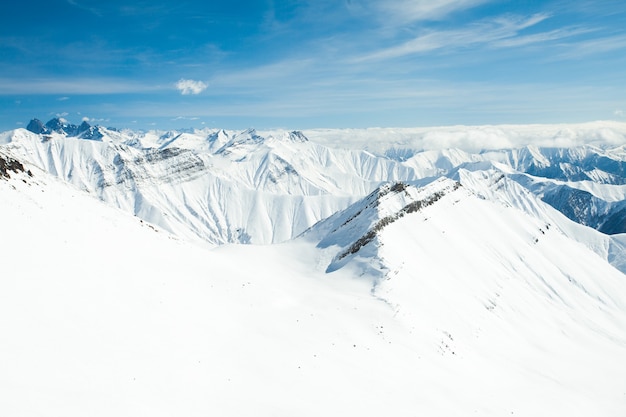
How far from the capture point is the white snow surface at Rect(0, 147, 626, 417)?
685 inches

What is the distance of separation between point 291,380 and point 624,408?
32.9 meters

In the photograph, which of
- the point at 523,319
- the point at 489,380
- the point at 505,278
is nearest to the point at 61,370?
the point at 489,380

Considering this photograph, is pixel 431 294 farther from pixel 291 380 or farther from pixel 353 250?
pixel 291 380

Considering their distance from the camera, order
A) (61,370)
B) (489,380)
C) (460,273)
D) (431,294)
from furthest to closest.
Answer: (460,273), (431,294), (489,380), (61,370)

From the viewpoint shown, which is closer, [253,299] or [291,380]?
[291,380]

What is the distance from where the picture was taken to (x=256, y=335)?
26.5 metres

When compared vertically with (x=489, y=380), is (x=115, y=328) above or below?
above

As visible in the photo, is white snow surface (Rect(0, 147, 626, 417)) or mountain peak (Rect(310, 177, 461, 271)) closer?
white snow surface (Rect(0, 147, 626, 417))

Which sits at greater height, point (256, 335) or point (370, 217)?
point (256, 335)

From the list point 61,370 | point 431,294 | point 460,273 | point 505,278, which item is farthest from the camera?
point 505,278

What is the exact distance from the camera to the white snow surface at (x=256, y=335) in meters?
17.4

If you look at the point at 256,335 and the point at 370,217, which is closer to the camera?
the point at 256,335

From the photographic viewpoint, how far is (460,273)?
63844 millimetres

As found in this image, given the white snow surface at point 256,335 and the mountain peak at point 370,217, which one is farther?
the mountain peak at point 370,217
